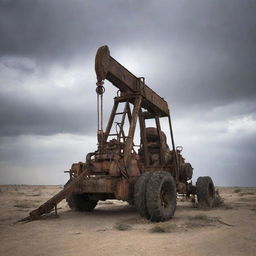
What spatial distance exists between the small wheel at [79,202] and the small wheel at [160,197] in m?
3.16

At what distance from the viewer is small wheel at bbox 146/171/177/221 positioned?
828 cm

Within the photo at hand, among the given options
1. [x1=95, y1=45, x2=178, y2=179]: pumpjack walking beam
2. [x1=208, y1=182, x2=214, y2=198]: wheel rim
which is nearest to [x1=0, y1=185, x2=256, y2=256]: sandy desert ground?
[x1=95, y1=45, x2=178, y2=179]: pumpjack walking beam

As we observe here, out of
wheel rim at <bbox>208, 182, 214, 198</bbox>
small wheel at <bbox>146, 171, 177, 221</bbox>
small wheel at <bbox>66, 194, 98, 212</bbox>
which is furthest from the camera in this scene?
wheel rim at <bbox>208, 182, 214, 198</bbox>

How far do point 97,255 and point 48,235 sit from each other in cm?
207

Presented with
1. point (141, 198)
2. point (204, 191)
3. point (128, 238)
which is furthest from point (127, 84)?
point (128, 238)

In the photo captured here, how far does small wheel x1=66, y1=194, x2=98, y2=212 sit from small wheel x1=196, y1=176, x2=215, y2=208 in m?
4.83

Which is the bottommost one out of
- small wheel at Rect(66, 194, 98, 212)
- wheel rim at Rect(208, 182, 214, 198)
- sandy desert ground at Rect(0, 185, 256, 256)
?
sandy desert ground at Rect(0, 185, 256, 256)

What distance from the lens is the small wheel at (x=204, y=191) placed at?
41.5 feet

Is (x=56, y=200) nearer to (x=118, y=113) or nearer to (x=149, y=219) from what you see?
(x=149, y=219)

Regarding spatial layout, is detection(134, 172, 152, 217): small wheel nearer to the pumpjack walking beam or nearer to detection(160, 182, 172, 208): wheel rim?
detection(160, 182, 172, 208): wheel rim

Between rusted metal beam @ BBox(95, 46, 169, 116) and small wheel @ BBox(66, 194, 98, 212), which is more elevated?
rusted metal beam @ BBox(95, 46, 169, 116)

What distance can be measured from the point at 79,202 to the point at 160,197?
3.39 m

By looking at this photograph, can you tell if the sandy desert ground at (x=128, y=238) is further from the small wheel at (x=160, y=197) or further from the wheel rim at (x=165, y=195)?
the wheel rim at (x=165, y=195)

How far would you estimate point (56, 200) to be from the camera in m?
8.53
